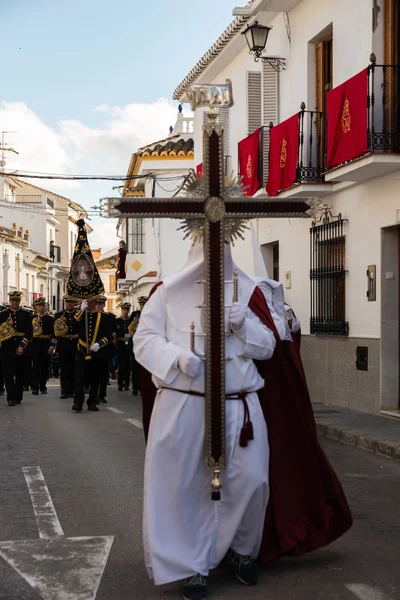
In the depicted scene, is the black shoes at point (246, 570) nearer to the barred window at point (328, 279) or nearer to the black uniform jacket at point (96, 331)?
the barred window at point (328, 279)

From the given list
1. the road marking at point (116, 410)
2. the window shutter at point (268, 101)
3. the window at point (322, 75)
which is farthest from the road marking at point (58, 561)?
the window shutter at point (268, 101)

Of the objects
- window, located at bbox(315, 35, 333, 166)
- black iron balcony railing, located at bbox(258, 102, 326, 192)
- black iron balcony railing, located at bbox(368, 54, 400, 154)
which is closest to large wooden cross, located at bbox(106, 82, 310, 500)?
black iron balcony railing, located at bbox(368, 54, 400, 154)

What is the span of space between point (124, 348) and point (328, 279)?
6356 millimetres

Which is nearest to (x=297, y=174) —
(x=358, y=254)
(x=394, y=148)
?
(x=358, y=254)

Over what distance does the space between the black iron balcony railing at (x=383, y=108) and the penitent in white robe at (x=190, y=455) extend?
29.0ft

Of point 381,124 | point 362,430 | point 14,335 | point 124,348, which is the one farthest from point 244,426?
point 124,348

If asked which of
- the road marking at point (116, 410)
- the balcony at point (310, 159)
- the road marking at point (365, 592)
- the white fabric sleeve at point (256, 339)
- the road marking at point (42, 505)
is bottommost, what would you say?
the road marking at point (116, 410)

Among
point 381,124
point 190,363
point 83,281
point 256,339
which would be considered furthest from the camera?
point 83,281

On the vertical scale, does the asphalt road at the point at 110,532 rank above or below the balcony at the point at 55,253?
below

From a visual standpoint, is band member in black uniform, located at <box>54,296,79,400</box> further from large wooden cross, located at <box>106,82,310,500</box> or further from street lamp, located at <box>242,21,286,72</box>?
large wooden cross, located at <box>106,82,310,500</box>

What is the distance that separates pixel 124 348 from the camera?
21.7 meters

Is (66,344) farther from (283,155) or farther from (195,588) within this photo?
(195,588)

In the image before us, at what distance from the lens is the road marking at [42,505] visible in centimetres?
673

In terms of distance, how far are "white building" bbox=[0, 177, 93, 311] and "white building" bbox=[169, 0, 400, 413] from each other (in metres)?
43.3
